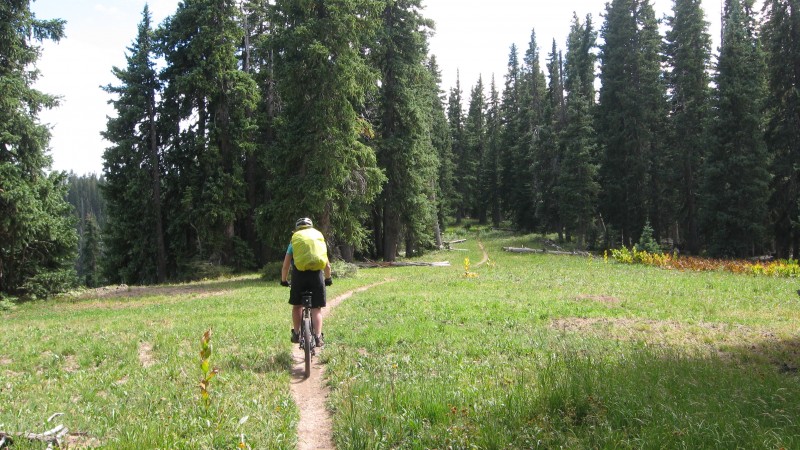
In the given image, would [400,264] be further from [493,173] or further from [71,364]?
[493,173]

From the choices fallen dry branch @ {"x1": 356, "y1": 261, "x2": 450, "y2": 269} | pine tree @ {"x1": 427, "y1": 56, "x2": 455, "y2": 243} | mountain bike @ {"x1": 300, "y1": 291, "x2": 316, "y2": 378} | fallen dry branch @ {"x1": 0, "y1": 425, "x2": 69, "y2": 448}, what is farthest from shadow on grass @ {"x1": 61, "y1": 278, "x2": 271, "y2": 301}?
pine tree @ {"x1": 427, "y1": 56, "x2": 455, "y2": 243}

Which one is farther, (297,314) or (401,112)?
(401,112)

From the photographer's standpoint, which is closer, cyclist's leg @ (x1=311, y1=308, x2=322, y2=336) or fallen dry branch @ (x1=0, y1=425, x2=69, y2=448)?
fallen dry branch @ (x1=0, y1=425, x2=69, y2=448)

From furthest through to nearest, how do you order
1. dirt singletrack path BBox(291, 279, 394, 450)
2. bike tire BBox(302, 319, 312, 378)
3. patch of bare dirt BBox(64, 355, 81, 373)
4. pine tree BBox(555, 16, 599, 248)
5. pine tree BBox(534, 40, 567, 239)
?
pine tree BBox(534, 40, 567, 239) → pine tree BBox(555, 16, 599, 248) → patch of bare dirt BBox(64, 355, 81, 373) → bike tire BBox(302, 319, 312, 378) → dirt singletrack path BBox(291, 279, 394, 450)

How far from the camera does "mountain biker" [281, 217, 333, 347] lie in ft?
24.8

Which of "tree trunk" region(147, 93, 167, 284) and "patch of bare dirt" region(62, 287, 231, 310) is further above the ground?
"tree trunk" region(147, 93, 167, 284)


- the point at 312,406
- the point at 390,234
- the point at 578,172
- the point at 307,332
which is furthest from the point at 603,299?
the point at 578,172

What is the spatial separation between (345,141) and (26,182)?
1369 centimetres

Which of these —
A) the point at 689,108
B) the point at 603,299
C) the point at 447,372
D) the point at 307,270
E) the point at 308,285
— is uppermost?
the point at 689,108

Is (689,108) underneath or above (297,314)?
above

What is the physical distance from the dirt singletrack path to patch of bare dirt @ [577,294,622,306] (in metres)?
9.14

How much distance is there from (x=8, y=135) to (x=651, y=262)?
2992 centimetres

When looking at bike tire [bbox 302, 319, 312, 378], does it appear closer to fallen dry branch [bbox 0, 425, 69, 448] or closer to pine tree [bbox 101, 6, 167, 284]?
fallen dry branch [bbox 0, 425, 69, 448]

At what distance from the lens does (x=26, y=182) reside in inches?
784
